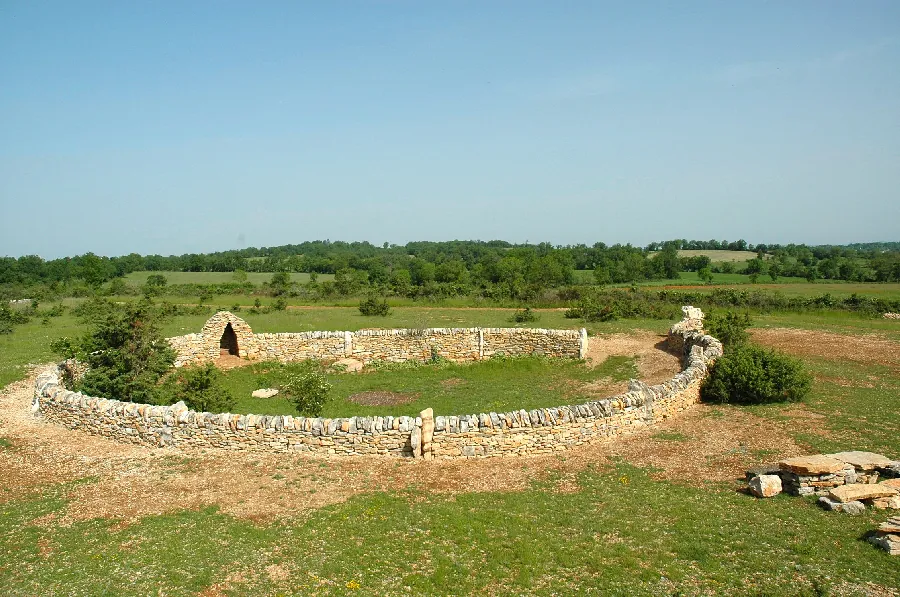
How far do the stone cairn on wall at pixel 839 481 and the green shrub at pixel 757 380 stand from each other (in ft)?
17.8

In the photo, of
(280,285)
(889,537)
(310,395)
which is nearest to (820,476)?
(889,537)

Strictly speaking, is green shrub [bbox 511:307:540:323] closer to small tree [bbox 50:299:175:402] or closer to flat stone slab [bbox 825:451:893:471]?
small tree [bbox 50:299:175:402]

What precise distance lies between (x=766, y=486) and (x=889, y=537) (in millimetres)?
2125

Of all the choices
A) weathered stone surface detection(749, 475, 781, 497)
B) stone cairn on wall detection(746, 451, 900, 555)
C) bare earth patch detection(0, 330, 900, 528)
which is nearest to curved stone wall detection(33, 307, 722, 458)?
bare earth patch detection(0, 330, 900, 528)

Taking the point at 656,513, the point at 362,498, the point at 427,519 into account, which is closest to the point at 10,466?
the point at 362,498

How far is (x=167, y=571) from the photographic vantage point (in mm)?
7840

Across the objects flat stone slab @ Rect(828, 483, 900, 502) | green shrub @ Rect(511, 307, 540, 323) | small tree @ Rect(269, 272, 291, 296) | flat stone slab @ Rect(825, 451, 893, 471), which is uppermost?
small tree @ Rect(269, 272, 291, 296)

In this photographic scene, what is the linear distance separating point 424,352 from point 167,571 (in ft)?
56.6

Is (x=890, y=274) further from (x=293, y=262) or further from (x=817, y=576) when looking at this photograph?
(x=293, y=262)

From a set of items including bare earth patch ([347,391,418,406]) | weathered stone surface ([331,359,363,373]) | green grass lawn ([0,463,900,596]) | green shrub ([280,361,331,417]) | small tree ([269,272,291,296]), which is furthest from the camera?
small tree ([269,272,291,296])

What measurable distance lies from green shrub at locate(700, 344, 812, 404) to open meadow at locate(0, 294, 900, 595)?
22.6 inches

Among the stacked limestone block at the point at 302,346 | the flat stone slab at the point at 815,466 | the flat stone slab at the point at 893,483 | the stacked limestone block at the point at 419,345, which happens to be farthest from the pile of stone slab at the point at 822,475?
the stacked limestone block at the point at 302,346

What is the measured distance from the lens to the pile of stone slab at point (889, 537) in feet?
24.2

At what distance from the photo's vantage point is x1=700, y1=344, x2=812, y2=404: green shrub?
50.4 ft
